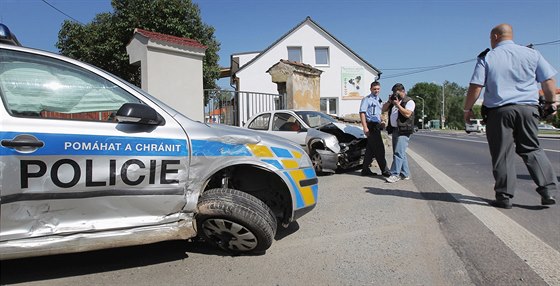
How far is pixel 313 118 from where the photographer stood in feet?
27.7

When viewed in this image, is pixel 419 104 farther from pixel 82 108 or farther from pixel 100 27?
pixel 82 108

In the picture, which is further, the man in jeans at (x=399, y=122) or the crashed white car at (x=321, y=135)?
the crashed white car at (x=321, y=135)

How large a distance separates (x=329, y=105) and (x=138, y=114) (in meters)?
24.9

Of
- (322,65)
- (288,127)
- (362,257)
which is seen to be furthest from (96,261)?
(322,65)

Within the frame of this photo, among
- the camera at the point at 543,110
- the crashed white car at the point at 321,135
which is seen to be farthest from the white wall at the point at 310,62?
the camera at the point at 543,110

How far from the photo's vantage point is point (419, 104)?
9731 cm

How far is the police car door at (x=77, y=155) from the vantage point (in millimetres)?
2354

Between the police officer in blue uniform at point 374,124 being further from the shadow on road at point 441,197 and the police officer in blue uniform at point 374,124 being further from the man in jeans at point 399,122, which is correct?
the shadow on road at point 441,197

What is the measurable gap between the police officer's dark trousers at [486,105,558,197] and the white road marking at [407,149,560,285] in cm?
44

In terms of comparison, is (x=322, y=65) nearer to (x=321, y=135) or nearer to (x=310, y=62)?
(x=310, y=62)

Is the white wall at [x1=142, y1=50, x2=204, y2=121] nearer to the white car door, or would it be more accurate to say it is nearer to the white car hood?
the white car door

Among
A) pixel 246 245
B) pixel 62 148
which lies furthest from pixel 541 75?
pixel 62 148

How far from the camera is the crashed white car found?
7041 mm

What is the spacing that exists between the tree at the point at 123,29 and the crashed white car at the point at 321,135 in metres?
10.2
